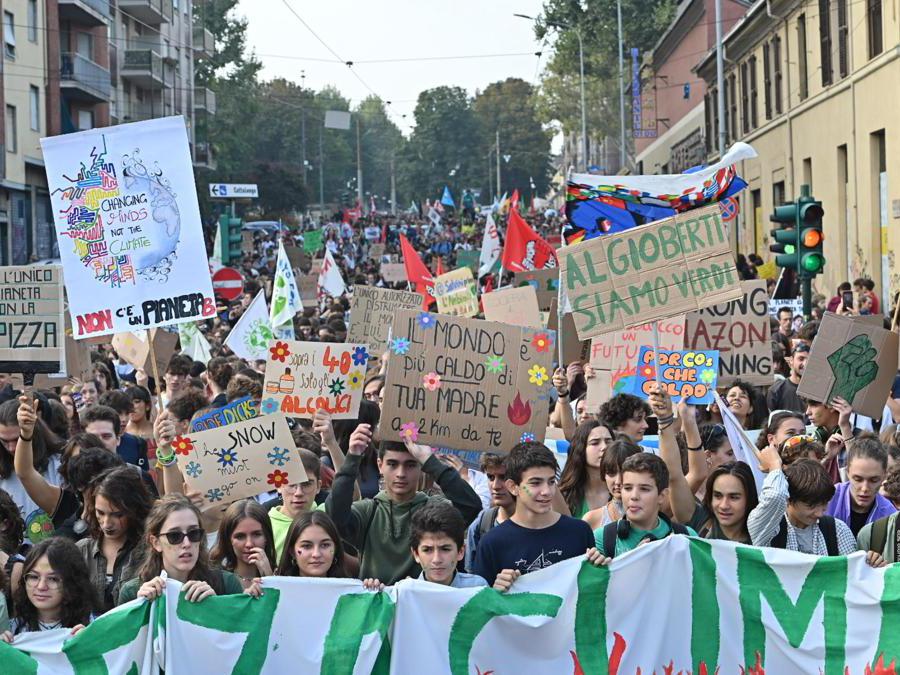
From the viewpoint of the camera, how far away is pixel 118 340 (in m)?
13.4

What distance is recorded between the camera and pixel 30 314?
11180mm

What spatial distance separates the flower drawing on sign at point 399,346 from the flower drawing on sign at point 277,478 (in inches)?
32.6

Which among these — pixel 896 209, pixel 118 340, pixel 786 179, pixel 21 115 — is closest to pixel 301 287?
pixel 896 209

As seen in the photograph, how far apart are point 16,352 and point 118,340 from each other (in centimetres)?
236

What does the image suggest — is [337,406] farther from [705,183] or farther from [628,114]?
[628,114]

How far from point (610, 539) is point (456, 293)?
10.2 meters

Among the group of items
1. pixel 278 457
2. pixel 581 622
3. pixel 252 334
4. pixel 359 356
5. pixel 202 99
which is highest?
pixel 202 99

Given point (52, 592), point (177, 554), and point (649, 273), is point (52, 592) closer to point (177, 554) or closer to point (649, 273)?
point (177, 554)

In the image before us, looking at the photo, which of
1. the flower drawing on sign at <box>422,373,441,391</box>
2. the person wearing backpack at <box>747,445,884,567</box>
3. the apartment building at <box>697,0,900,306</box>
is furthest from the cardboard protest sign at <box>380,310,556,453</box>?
the apartment building at <box>697,0,900,306</box>

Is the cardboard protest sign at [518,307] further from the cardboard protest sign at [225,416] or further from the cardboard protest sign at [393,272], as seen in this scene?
the cardboard protest sign at [393,272]

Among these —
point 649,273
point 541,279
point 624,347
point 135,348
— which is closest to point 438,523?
point 649,273

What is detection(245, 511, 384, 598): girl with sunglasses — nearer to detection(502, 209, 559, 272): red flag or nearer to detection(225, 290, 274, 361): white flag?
detection(225, 290, 274, 361): white flag

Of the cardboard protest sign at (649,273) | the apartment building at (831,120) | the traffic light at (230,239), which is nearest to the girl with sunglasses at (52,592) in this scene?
the cardboard protest sign at (649,273)

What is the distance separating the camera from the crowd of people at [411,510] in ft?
19.6
